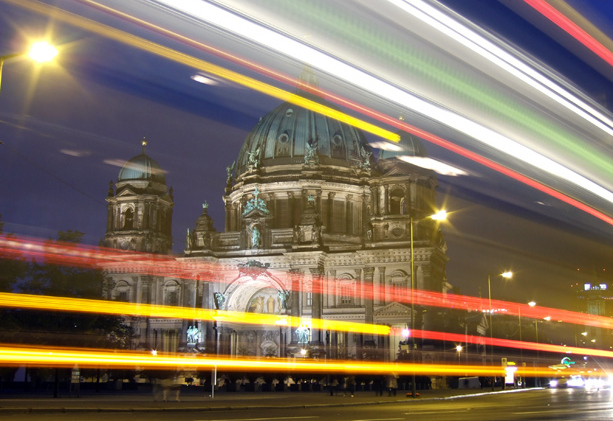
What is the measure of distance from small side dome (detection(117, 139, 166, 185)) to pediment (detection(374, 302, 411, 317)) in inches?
1320

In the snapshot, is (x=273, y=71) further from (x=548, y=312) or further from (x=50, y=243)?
(x=548, y=312)

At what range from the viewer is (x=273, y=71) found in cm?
2648

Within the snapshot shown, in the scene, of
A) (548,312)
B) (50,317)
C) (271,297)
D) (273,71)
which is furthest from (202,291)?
(273,71)

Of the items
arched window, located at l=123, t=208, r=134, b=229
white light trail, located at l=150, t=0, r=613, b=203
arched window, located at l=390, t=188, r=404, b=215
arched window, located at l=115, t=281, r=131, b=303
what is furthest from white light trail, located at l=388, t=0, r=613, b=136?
arched window, located at l=123, t=208, r=134, b=229

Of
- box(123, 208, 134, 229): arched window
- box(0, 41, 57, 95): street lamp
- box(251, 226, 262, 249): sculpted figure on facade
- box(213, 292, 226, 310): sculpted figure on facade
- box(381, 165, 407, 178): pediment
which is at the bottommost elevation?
box(213, 292, 226, 310): sculpted figure on facade

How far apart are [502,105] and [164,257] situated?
2629 inches

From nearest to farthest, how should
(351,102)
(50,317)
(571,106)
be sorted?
(571,106), (351,102), (50,317)

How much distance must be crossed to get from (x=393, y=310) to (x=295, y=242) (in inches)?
501

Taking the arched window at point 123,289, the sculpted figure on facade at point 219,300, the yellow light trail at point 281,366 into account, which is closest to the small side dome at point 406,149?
the sculpted figure on facade at point 219,300

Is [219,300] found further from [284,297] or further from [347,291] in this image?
[347,291]

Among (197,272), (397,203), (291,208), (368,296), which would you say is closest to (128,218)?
(197,272)

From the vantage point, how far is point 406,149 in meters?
80.7

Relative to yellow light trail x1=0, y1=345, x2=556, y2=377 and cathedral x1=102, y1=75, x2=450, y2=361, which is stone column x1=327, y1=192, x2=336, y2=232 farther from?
yellow light trail x1=0, y1=345, x2=556, y2=377

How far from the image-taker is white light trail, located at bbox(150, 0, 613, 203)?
17.5 m
